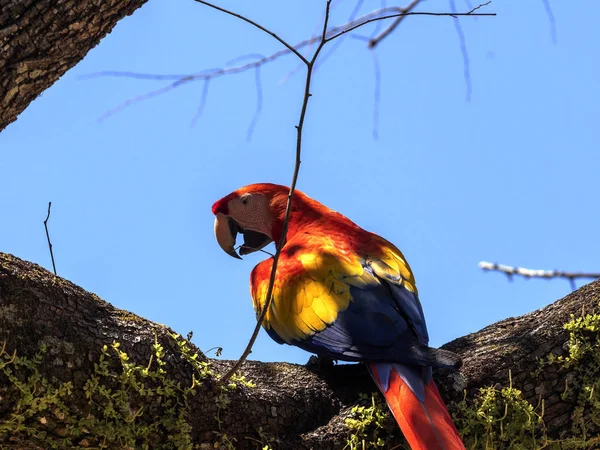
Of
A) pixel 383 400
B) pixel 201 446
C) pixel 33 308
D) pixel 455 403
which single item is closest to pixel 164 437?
pixel 201 446

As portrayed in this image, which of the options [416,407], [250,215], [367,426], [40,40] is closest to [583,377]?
[416,407]

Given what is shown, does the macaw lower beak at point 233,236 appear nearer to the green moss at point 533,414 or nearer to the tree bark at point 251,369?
the tree bark at point 251,369

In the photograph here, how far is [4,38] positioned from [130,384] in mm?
958

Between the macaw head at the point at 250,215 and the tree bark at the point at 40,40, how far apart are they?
4.74 feet

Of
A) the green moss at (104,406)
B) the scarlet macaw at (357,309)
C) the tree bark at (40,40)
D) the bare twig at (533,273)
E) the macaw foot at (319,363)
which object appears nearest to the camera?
the bare twig at (533,273)

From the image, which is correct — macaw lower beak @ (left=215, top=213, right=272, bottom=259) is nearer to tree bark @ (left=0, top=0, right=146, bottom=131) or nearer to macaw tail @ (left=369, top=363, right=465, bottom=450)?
macaw tail @ (left=369, top=363, right=465, bottom=450)

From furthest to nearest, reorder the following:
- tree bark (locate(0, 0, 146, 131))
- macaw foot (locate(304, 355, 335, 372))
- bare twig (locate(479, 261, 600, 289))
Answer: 1. macaw foot (locate(304, 355, 335, 372))
2. tree bark (locate(0, 0, 146, 131))
3. bare twig (locate(479, 261, 600, 289))

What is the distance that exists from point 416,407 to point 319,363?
48 cm

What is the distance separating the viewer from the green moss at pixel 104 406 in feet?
5.95

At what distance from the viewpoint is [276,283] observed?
2.77 m

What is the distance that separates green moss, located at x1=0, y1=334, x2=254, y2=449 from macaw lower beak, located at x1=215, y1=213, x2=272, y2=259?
1.56 meters

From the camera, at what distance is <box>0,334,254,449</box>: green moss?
1.81 m

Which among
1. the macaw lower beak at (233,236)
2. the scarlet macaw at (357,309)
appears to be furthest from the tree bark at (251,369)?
the macaw lower beak at (233,236)

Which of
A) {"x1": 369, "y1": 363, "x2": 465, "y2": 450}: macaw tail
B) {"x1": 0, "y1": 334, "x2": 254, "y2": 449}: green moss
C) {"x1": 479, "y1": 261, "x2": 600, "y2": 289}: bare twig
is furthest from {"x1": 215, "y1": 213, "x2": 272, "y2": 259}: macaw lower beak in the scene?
{"x1": 479, "y1": 261, "x2": 600, "y2": 289}: bare twig
